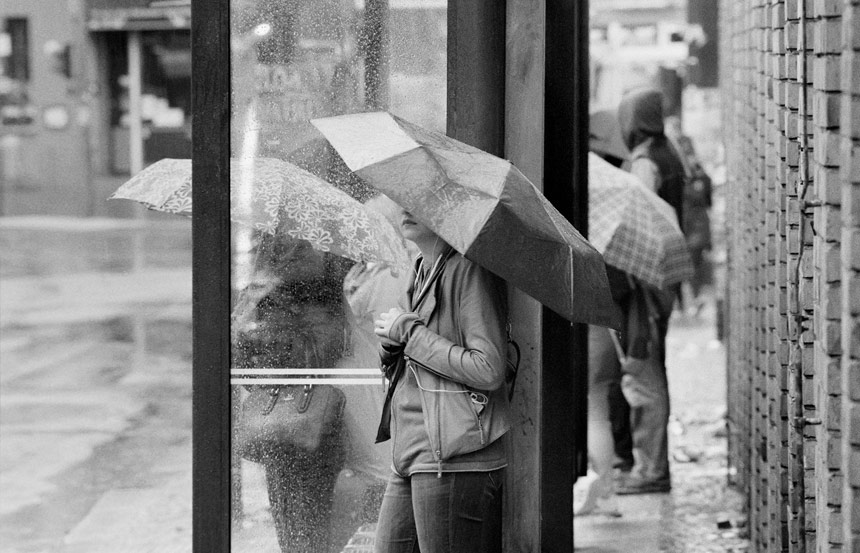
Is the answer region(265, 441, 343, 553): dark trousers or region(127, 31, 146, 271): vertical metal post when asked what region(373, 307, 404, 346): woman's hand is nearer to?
region(265, 441, 343, 553): dark trousers

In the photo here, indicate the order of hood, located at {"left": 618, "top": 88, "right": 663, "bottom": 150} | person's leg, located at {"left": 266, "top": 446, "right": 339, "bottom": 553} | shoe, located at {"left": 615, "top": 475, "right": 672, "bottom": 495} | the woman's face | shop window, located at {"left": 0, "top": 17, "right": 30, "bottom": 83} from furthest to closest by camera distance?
shop window, located at {"left": 0, "top": 17, "right": 30, "bottom": 83} → hood, located at {"left": 618, "top": 88, "right": 663, "bottom": 150} → shoe, located at {"left": 615, "top": 475, "right": 672, "bottom": 495} → person's leg, located at {"left": 266, "top": 446, "right": 339, "bottom": 553} → the woman's face

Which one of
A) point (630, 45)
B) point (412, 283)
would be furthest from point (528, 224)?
point (630, 45)

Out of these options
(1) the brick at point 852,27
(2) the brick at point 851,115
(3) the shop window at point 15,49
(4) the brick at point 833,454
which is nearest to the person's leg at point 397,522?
(4) the brick at point 833,454

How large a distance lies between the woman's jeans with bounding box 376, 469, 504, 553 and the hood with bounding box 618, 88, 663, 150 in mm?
4452

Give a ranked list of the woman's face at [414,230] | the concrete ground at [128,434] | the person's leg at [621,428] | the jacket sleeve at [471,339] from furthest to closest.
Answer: the person's leg at [621,428], the concrete ground at [128,434], the woman's face at [414,230], the jacket sleeve at [471,339]

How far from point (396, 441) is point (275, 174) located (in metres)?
1.16

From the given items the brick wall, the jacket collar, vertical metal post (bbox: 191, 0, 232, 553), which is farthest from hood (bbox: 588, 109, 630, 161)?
the jacket collar

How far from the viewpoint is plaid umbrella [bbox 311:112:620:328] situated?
395 centimetres

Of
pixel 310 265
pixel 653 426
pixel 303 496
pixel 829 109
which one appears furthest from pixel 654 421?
pixel 829 109

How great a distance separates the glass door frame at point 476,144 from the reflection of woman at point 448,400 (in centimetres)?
76

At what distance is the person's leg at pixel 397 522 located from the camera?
4332 millimetres

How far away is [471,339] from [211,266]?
104 cm

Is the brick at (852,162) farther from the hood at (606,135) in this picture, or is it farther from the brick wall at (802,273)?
the hood at (606,135)

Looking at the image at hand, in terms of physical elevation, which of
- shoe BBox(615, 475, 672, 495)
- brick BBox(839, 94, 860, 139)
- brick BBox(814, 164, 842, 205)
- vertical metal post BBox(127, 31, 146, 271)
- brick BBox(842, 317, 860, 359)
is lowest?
shoe BBox(615, 475, 672, 495)
